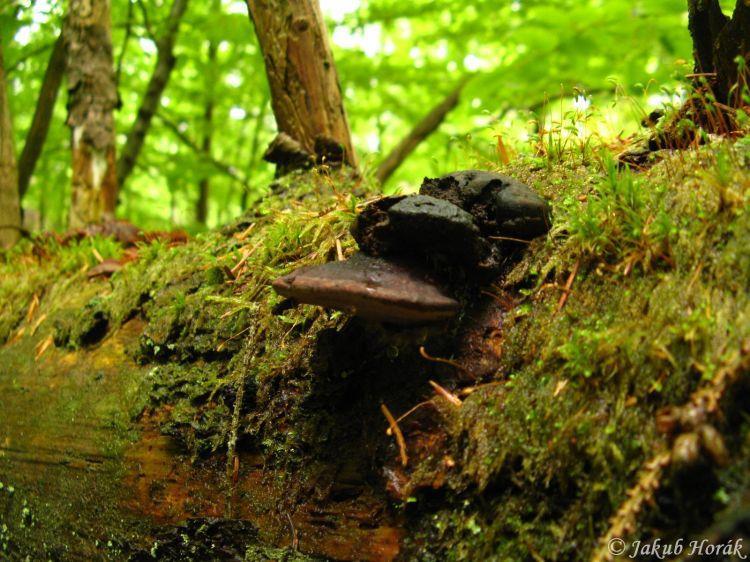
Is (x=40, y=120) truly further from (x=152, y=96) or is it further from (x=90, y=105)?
(x=90, y=105)

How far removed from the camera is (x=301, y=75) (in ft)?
13.0

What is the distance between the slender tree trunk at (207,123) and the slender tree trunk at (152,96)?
26.9 inches

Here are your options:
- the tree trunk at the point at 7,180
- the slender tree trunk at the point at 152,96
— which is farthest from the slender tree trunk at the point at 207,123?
the tree trunk at the point at 7,180

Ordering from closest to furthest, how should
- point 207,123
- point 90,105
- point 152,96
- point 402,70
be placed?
point 90,105, point 152,96, point 402,70, point 207,123

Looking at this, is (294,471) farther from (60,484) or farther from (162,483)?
(60,484)

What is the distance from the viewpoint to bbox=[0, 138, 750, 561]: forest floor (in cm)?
135

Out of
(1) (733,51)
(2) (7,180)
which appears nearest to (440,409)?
(1) (733,51)

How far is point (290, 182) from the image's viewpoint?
3.62 metres

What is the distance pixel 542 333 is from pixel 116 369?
216 cm

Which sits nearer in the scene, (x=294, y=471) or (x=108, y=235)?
(x=294, y=471)

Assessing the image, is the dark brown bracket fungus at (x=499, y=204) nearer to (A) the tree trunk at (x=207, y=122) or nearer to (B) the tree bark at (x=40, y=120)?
(B) the tree bark at (x=40, y=120)

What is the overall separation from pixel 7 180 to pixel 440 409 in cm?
549

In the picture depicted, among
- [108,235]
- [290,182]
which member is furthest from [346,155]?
[108,235]

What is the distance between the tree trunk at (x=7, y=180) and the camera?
17.0 feet
